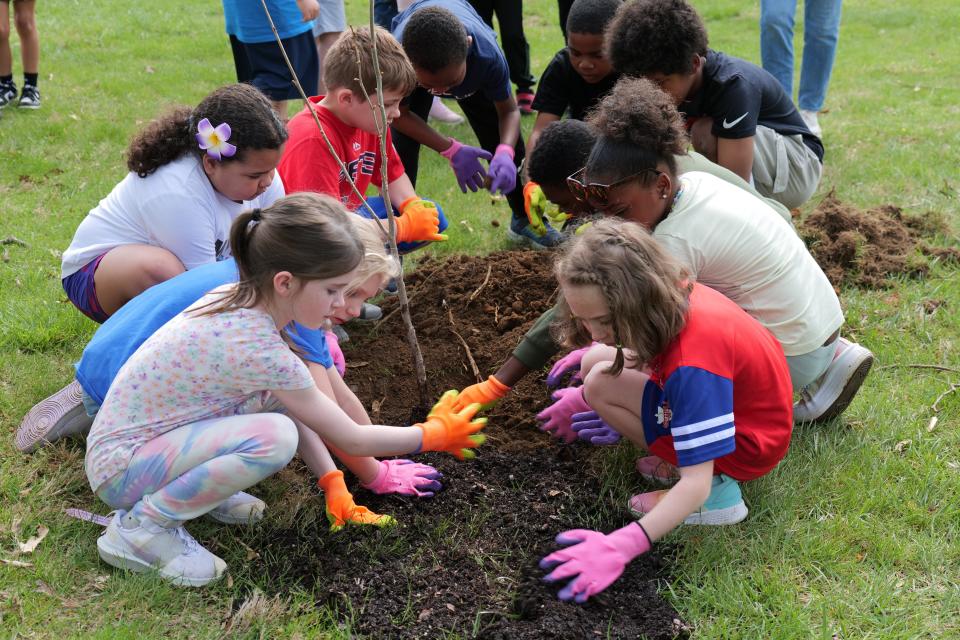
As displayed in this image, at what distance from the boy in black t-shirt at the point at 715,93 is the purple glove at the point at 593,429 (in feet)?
4.44

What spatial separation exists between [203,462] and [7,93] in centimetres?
543

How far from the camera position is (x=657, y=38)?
10.8ft

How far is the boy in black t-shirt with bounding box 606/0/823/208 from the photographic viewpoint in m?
3.31

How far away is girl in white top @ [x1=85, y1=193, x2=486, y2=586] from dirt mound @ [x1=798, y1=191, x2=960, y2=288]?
2.68m

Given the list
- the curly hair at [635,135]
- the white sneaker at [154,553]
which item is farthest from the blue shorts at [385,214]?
the white sneaker at [154,553]

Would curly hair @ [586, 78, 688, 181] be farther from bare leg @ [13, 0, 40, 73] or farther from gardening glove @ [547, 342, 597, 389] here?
Answer: bare leg @ [13, 0, 40, 73]

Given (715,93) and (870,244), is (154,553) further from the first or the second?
(870,244)

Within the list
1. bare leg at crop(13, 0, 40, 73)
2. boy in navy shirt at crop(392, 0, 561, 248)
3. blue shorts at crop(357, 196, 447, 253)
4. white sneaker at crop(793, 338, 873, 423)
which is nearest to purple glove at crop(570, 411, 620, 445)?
white sneaker at crop(793, 338, 873, 423)

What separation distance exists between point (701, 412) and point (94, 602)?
1660mm

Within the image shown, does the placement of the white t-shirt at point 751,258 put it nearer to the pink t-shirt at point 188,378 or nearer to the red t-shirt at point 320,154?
the pink t-shirt at point 188,378

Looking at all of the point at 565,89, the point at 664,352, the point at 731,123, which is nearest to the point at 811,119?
the point at 565,89

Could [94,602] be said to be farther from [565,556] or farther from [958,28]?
[958,28]

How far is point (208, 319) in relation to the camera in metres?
2.15

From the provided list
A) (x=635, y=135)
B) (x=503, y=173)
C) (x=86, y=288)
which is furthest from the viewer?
(x=503, y=173)
